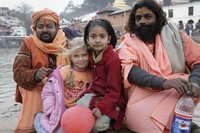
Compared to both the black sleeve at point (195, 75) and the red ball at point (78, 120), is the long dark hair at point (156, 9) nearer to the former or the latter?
the black sleeve at point (195, 75)

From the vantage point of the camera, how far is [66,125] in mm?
2652

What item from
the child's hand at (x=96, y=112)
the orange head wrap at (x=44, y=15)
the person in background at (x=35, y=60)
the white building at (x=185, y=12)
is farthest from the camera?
the white building at (x=185, y=12)

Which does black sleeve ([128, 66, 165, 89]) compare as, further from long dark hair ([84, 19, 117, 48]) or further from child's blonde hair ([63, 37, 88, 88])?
child's blonde hair ([63, 37, 88, 88])

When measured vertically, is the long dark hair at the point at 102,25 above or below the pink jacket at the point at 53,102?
above

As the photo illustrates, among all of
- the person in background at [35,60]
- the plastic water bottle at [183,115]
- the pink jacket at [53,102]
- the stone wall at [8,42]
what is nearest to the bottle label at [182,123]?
the plastic water bottle at [183,115]

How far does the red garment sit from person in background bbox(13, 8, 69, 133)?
0.48 meters

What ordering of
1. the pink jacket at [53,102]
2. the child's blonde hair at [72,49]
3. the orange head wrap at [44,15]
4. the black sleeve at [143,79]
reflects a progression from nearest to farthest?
1. the black sleeve at [143,79]
2. the pink jacket at [53,102]
3. the child's blonde hair at [72,49]
4. the orange head wrap at [44,15]

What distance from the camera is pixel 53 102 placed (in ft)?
9.86

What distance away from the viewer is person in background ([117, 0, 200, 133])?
268 cm

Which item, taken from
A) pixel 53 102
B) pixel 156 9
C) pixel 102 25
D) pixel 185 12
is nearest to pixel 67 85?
pixel 53 102

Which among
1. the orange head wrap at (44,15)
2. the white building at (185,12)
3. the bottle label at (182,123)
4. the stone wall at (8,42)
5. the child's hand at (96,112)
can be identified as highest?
the white building at (185,12)

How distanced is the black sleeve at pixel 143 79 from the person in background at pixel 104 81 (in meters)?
0.12

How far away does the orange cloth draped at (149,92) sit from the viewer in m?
2.70

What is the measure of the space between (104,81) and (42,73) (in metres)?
0.58
